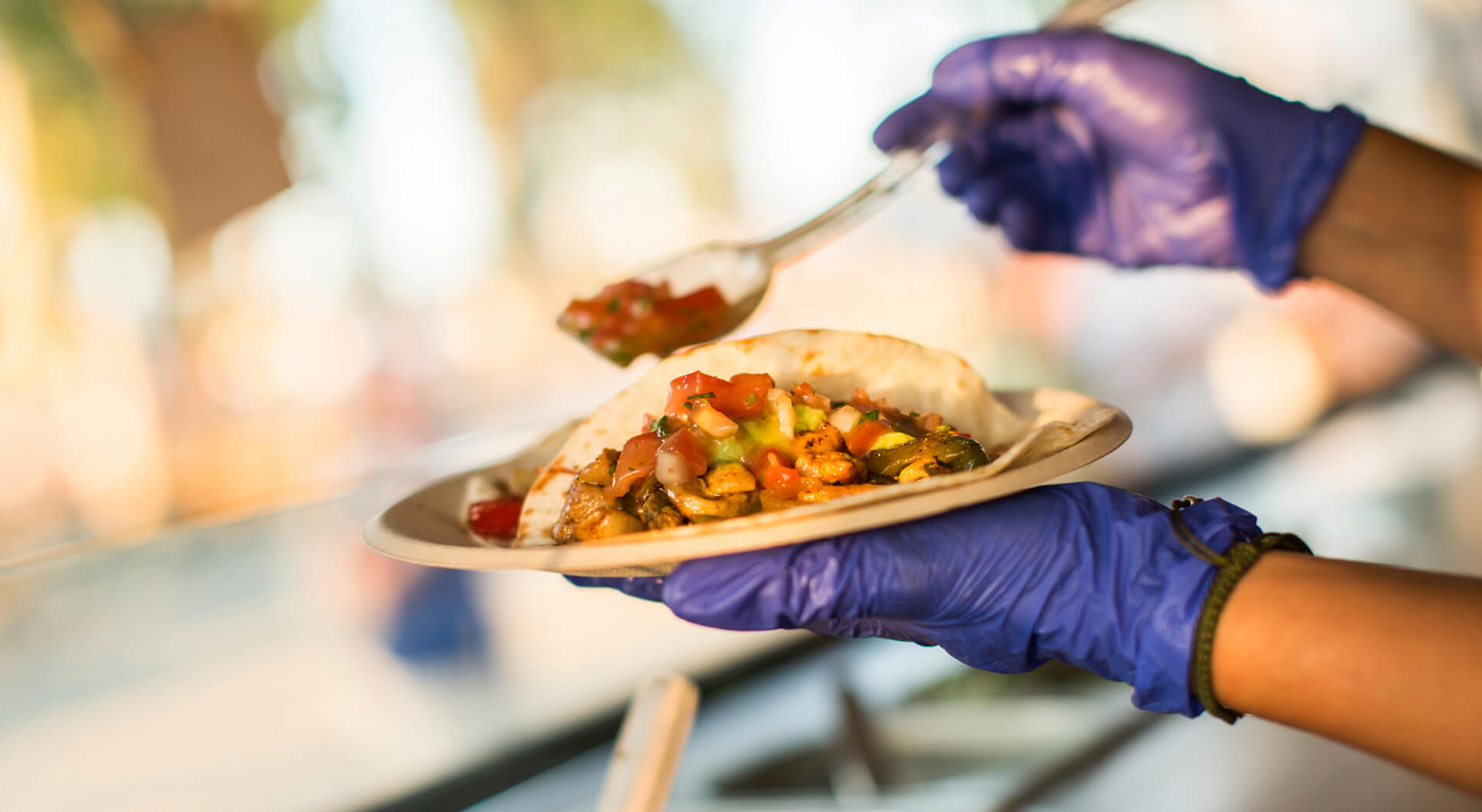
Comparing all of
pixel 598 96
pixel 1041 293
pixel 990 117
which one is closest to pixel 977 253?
pixel 1041 293

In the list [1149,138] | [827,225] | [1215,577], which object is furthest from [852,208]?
[1215,577]

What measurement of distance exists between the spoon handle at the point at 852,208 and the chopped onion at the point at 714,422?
693mm

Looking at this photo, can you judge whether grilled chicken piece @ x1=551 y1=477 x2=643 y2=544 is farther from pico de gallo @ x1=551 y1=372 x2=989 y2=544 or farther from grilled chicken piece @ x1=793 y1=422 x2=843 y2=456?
grilled chicken piece @ x1=793 y1=422 x2=843 y2=456

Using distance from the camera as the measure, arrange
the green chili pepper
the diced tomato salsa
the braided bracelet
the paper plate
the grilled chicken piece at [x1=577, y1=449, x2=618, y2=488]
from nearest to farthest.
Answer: the paper plate < the braided bracelet < the green chili pepper < the grilled chicken piece at [x1=577, y1=449, x2=618, y2=488] < the diced tomato salsa

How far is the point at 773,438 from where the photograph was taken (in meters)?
1.37

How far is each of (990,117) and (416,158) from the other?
3685 mm

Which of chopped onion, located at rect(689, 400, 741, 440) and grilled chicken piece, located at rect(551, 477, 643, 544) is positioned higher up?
chopped onion, located at rect(689, 400, 741, 440)

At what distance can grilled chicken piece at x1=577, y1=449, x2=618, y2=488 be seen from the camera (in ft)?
4.66

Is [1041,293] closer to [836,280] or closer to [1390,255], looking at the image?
[836,280]

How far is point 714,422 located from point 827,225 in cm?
81

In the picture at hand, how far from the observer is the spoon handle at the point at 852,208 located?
6.54 feet

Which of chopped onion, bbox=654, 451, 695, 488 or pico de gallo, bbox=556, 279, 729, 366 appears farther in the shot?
pico de gallo, bbox=556, 279, 729, 366

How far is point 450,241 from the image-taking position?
5.28 metres

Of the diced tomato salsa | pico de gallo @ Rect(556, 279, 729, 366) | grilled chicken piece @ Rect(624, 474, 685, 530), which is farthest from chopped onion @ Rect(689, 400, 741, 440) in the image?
pico de gallo @ Rect(556, 279, 729, 366)
